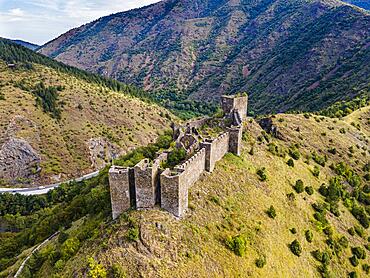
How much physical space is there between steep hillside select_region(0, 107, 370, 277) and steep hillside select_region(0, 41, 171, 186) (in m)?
67.8

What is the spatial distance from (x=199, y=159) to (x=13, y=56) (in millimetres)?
156870

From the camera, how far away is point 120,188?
3250 cm

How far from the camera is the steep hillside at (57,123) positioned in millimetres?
111312

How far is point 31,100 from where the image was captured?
130 m

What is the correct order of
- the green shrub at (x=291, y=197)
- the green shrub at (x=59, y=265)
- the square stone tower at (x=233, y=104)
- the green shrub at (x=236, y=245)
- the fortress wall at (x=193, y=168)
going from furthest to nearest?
the square stone tower at (x=233, y=104)
the green shrub at (x=291, y=197)
the green shrub at (x=59, y=265)
the green shrub at (x=236, y=245)
the fortress wall at (x=193, y=168)

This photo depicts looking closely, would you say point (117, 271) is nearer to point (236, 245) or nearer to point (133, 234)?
point (133, 234)

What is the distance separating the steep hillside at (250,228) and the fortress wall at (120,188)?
1.36 m

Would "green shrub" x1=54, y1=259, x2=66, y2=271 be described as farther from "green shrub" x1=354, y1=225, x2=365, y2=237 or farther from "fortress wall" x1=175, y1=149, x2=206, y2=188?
"green shrub" x1=354, y1=225, x2=365, y2=237

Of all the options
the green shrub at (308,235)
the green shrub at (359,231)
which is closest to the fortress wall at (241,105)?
the green shrub at (308,235)

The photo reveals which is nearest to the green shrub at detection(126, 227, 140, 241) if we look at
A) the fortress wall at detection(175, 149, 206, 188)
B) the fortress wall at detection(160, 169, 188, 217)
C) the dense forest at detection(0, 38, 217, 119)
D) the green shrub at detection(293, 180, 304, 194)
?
the fortress wall at detection(160, 169, 188, 217)

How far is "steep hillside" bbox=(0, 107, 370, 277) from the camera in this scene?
2993cm

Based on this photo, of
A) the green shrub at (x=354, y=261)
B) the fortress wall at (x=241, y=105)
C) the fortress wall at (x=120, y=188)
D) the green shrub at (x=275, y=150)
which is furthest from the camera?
the green shrub at (x=275, y=150)

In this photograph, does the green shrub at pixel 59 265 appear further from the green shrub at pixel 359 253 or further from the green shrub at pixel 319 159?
the green shrub at pixel 319 159

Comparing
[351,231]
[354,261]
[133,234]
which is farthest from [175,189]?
[351,231]
